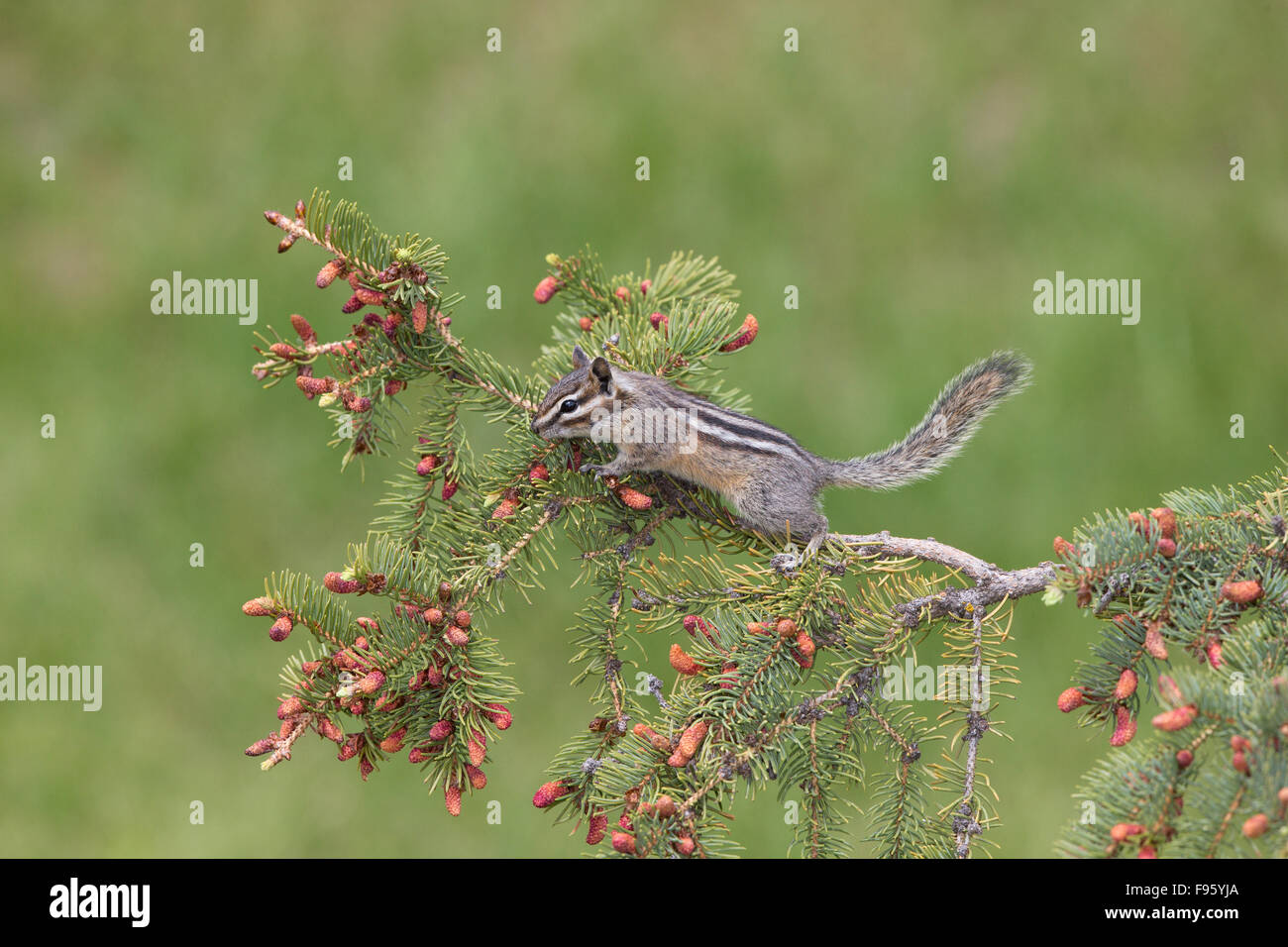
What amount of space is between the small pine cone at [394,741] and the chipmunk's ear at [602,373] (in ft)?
2.54

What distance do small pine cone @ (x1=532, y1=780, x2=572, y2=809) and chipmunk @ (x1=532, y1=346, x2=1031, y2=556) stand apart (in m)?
0.56

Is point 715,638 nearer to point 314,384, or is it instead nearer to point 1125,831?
point 1125,831

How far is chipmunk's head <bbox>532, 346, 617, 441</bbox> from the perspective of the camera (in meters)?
1.88

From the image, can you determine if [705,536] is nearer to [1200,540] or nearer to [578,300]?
[578,300]

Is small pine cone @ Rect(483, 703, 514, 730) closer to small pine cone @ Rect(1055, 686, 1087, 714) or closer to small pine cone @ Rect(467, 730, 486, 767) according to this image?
small pine cone @ Rect(467, 730, 486, 767)

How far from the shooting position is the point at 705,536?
1.87m

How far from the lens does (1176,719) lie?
1.12m

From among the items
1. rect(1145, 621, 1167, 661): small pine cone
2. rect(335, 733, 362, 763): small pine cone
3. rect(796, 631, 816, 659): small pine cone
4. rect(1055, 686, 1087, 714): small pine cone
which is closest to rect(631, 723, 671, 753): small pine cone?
rect(796, 631, 816, 659): small pine cone

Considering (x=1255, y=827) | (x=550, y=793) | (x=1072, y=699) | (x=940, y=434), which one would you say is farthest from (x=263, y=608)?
(x=940, y=434)

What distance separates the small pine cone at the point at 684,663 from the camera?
147 cm

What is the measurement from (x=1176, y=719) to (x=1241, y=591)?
0.97ft
